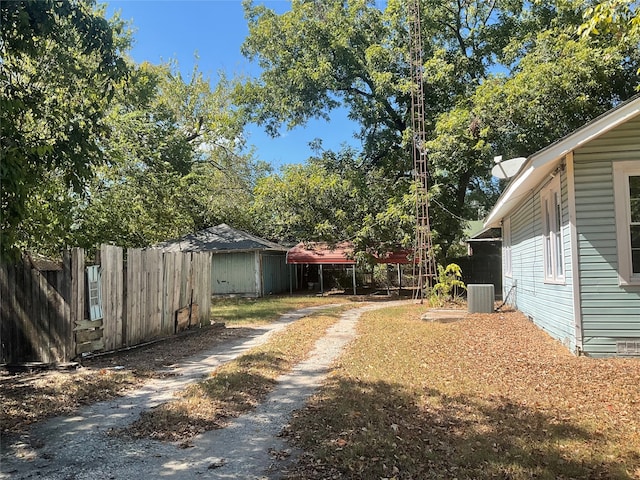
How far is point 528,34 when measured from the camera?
19359 mm

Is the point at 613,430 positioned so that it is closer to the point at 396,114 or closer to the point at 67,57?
the point at 67,57

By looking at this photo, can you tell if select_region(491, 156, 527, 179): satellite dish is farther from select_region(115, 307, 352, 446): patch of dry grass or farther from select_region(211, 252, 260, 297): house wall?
select_region(211, 252, 260, 297): house wall

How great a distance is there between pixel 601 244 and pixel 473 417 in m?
3.99

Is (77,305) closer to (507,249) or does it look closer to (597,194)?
(597,194)

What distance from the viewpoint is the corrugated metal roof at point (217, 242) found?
78.0ft

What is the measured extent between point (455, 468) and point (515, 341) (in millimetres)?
6020

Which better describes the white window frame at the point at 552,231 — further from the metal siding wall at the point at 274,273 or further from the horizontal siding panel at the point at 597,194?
the metal siding wall at the point at 274,273

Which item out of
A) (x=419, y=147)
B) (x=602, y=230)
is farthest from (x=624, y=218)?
(x=419, y=147)

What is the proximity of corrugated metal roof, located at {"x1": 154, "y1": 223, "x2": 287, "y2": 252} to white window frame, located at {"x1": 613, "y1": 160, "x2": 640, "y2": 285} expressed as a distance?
18217 mm

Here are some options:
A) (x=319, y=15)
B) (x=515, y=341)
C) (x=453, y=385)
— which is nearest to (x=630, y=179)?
(x=515, y=341)

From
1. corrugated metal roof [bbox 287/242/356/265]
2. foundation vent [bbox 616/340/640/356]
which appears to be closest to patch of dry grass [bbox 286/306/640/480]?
foundation vent [bbox 616/340/640/356]

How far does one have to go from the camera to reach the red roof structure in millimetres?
23484

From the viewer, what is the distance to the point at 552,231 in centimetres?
877

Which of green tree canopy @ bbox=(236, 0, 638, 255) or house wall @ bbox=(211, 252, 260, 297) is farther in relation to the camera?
house wall @ bbox=(211, 252, 260, 297)
